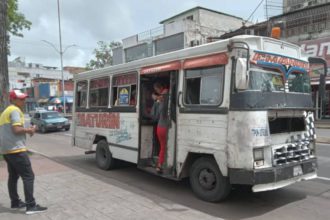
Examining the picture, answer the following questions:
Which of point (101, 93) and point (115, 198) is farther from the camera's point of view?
point (101, 93)

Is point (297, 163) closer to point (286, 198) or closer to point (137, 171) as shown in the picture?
point (286, 198)

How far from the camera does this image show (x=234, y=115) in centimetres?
541

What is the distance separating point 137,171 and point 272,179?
431 centimetres

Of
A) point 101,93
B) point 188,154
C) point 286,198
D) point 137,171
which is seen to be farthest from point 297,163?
point 101,93

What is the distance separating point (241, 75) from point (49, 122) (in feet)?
68.0

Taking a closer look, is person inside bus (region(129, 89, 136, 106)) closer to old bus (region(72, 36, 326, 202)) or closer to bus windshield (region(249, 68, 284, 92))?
old bus (region(72, 36, 326, 202))

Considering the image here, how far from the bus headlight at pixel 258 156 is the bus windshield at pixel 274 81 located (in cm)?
96

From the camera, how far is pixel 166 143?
683 centimetres

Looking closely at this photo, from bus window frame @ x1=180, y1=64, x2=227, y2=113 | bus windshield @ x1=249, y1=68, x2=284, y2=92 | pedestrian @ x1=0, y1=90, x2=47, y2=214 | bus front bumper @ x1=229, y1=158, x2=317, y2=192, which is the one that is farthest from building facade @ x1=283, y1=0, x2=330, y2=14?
pedestrian @ x1=0, y1=90, x2=47, y2=214

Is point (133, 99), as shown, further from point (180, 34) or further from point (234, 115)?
point (180, 34)

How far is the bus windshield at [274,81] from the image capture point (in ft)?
18.0

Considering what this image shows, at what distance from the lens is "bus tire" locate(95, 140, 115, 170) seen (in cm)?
905

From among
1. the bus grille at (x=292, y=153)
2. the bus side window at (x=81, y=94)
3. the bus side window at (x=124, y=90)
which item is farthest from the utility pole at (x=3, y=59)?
the bus grille at (x=292, y=153)

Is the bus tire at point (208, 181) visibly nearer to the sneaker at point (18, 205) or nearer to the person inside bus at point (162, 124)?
the person inside bus at point (162, 124)
